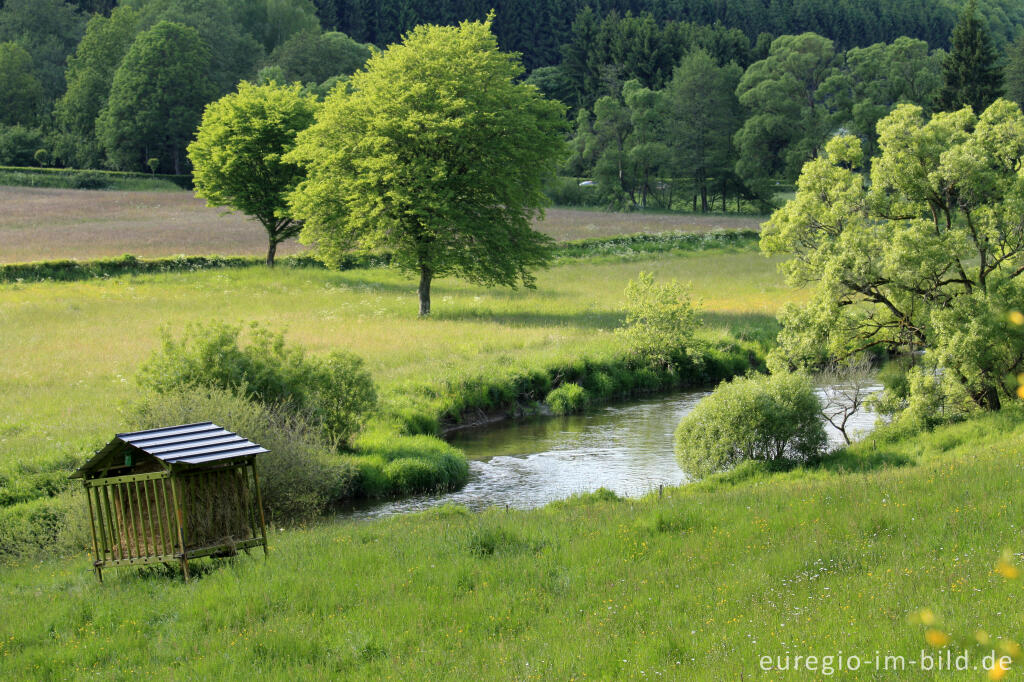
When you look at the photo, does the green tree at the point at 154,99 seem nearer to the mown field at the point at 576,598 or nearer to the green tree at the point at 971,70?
the green tree at the point at 971,70

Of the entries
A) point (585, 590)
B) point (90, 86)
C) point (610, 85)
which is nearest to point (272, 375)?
point (585, 590)

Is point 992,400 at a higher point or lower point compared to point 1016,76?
lower

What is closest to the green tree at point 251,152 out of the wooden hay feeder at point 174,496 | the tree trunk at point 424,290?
the tree trunk at point 424,290

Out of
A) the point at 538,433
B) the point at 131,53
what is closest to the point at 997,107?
the point at 538,433

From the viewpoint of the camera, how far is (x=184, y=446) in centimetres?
1225

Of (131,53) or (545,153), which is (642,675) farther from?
(131,53)

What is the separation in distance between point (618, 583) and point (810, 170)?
1745 centimetres

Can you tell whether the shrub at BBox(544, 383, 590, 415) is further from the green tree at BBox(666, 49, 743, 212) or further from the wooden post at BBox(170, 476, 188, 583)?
the green tree at BBox(666, 49, 743, 212)

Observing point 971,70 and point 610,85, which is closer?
point 971,70

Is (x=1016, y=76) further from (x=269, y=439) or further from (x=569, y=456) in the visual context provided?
(x=269, y=439)

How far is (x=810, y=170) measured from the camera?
25.6 metres

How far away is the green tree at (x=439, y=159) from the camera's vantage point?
43.2m

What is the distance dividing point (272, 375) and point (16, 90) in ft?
379

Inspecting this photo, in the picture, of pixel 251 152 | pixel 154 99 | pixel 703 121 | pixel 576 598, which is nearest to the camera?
pixel 576 598
